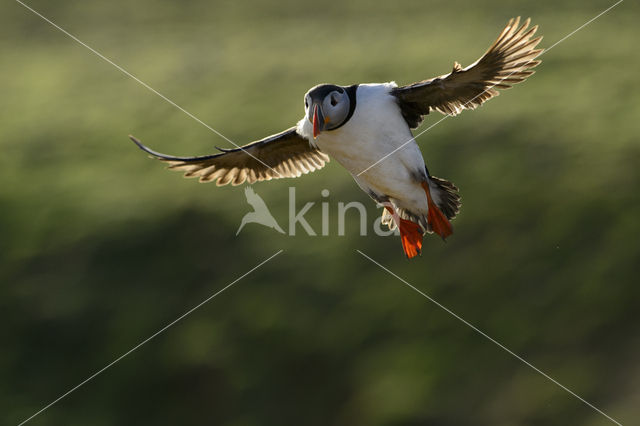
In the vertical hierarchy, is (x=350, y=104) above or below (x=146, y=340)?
above

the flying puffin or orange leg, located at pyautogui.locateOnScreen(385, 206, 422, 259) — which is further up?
the flying puffin

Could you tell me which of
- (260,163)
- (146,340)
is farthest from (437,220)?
(146,340)

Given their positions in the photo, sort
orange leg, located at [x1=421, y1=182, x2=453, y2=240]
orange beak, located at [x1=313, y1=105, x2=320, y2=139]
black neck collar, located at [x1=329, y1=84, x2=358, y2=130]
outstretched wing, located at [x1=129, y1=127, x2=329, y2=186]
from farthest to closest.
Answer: outstretched wing, located at [x1=129, y1=127, x2=329, y2=186]
orange leg, located at [x1=421, y1=182, x2=453, y2=240]
black neck collar, located at [x1=329, y1=84, x2=358, y2=130]
orange beak, located at [x1=313, y1=105, x2=320, y2=139]

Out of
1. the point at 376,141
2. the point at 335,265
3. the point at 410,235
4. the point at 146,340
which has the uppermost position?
the point at 376,141

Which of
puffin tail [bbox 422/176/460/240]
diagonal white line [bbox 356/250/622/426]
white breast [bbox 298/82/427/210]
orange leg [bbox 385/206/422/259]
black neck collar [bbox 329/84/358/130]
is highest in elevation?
black neck collar [bbox 329/84/358/130]

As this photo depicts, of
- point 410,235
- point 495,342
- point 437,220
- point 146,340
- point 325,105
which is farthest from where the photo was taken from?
point 146,340

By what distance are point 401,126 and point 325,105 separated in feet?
2.58

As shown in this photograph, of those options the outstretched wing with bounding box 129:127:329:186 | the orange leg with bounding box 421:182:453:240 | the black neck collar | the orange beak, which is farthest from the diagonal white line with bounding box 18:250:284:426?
the orange beak

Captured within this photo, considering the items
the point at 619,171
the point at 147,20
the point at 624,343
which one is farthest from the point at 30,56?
the point at 624,343

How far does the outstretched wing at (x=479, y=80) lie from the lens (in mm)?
6145

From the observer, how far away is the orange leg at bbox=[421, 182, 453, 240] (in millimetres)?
6863

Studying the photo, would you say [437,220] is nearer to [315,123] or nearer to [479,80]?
[479,80]

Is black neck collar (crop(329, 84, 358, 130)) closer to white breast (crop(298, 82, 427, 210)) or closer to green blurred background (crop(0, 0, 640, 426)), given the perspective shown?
white breast (crop(298, 82, 427, 210))

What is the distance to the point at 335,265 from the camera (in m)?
12.2
